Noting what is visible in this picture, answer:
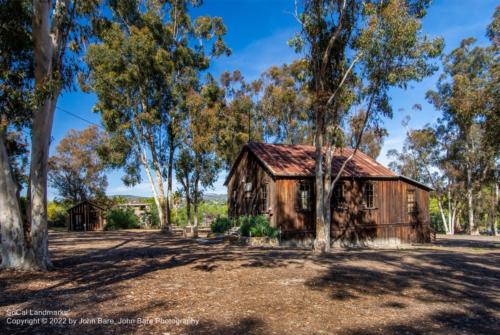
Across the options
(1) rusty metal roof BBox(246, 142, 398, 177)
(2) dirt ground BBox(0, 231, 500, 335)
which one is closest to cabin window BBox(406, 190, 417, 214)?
(1) rusty metal roof BBox(246, 142, 398, 177)

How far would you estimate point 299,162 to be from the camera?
74.5 ft

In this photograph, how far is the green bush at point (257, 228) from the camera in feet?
62.0

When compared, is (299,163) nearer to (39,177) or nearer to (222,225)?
(222,225)

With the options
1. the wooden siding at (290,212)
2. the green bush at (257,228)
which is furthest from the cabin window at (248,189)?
the green bush at (257,228)

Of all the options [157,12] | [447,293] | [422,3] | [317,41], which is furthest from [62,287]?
[157,12]

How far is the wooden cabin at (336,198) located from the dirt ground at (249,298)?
9239 millimetres

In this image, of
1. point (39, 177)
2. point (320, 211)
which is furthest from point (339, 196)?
point (39, 177)

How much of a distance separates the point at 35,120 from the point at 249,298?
7.30 metres

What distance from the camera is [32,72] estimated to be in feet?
38.2

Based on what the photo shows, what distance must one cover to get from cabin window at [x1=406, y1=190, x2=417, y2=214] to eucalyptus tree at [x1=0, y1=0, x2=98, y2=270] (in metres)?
22.3

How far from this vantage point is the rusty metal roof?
69.4ft

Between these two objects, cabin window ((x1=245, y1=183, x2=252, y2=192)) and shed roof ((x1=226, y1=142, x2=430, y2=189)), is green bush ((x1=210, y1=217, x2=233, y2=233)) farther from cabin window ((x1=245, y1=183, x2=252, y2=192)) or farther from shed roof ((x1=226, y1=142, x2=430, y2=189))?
shed roof ((x1=226, y1=142, x2=430, y2=189))

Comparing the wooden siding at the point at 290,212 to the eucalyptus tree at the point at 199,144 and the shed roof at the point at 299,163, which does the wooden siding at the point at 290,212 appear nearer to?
the shed roof at the point at 299,163

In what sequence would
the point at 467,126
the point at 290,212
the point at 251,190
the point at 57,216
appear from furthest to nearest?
the point at 57,216, the point at 467,126, the point at 251,190, the point at 290,212
